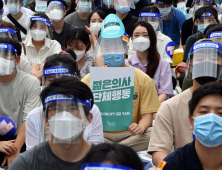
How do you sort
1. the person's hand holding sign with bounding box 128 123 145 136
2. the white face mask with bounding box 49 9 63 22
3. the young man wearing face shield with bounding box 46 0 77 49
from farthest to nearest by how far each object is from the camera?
the white face mask with bounding box 49 9 63 22 → the young man wearing face shield with bounding box 46 0 77 49 → the person's hand holding sign with bounding box 128 123 145 136

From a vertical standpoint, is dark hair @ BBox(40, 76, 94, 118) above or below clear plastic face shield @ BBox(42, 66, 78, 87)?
above

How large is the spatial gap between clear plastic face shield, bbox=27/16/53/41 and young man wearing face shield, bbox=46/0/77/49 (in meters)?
1.05

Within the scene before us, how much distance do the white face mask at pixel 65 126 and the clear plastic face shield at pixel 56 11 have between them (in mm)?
5421

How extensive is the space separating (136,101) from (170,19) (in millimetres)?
4513

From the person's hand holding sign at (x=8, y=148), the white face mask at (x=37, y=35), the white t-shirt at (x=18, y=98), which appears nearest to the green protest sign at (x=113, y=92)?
the white t-shirt at (x=18, y=98)

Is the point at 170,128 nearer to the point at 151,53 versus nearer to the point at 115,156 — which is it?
the point at 115,156

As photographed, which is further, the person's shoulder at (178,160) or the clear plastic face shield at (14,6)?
the clear plastic face shield at (14,6)

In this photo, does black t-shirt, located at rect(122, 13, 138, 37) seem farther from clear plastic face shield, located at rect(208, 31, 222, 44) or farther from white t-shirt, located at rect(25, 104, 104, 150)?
white t-shirt, located at rect(25, 104, 104, 150)

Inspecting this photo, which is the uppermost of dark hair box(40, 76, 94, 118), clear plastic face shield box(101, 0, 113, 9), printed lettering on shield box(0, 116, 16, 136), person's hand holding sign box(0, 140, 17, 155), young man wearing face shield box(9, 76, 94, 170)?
clear plastic face shield box(101, 0, 113, 9)

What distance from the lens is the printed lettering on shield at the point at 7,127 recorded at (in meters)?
3.70

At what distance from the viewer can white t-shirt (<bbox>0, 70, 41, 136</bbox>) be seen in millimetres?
3820

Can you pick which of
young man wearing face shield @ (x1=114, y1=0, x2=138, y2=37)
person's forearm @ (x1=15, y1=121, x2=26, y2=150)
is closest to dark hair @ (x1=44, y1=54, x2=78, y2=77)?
person's forearm @ (x1=15, y1=121, x2=26, y2=150)

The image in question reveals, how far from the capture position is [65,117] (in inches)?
86.0

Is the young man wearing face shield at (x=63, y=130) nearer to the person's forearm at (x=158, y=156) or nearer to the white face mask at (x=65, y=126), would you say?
the white face mask at (x=65, y=126)
